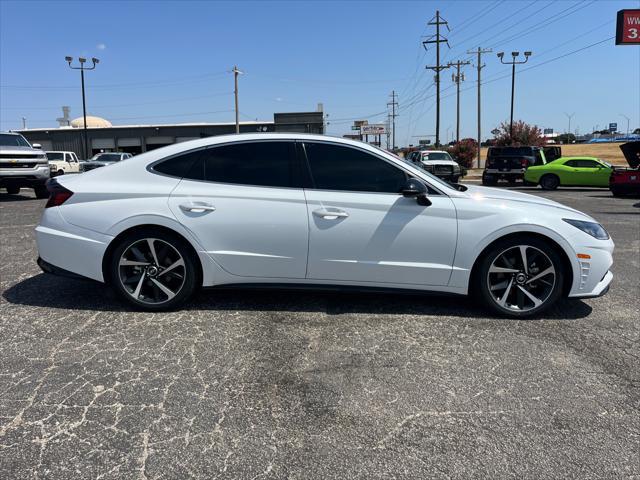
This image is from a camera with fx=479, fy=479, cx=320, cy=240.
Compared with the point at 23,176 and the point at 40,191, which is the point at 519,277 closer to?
the point at 23,176

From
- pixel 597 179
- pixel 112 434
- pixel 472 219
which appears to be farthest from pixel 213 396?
pixel 597 179

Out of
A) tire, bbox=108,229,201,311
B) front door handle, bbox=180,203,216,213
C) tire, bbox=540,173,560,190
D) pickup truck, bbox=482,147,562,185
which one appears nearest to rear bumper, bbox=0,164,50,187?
tire, bbox=108,229,201,311

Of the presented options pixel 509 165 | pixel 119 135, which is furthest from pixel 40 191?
pixel 119 135

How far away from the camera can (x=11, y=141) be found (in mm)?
13984

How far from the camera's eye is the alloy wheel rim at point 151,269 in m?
4.11

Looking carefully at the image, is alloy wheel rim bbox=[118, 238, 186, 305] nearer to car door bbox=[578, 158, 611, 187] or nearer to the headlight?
the headlight

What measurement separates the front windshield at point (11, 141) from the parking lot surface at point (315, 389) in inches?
456

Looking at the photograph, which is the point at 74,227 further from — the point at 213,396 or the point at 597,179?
the point at 597,179

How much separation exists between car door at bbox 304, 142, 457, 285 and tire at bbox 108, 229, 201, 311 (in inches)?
41.9

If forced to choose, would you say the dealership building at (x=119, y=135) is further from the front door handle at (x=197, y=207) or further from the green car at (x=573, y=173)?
the front door handle at (x=197, y=207)

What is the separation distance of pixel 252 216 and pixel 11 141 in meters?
13.3

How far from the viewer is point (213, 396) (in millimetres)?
2820

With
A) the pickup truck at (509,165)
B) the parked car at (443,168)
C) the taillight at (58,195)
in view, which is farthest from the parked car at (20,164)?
the pickup truck at (509,165)

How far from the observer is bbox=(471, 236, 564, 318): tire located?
4.04 m
